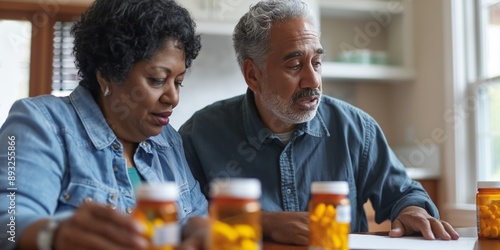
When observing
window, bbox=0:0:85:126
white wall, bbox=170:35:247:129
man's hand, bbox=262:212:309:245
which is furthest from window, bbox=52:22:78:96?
man's hand, bbox=262:212:309:245

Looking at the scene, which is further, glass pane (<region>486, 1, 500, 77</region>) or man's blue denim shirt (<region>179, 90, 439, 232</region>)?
glass pane (<region>486, 1, 500, 77</region>)

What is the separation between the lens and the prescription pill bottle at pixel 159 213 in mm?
563

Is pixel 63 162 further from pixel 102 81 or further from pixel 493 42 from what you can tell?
pixel 493 42

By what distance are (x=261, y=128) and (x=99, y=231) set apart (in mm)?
949

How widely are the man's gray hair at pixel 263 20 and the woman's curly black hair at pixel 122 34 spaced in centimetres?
39

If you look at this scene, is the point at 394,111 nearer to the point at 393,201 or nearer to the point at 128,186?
the point at 393,201

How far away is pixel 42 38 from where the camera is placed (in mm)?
3070

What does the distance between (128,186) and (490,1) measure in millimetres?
2380

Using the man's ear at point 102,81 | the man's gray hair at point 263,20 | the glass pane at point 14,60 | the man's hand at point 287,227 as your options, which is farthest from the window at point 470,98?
the glass pane at point 14,60

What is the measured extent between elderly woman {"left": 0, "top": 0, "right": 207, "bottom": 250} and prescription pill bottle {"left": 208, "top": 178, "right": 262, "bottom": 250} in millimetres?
346

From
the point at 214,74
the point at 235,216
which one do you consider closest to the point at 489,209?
the point at 235,216

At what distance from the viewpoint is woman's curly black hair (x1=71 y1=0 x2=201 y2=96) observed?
114cm

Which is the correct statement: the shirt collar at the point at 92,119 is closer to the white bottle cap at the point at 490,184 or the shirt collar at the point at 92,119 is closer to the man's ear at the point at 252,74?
the man's ear at the point at 252,74

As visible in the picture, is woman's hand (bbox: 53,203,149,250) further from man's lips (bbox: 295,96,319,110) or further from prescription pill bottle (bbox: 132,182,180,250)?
man's lips (bbox: 295,96,319,110)
